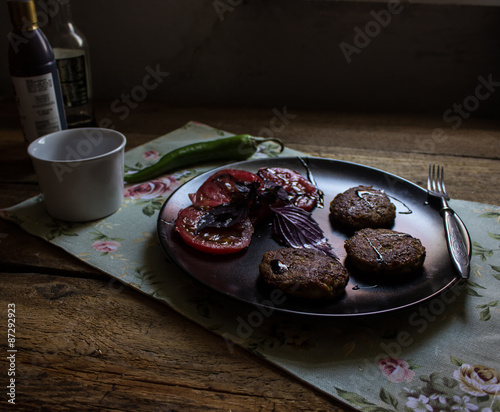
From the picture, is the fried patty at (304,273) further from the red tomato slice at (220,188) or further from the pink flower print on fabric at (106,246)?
the pink flower print on fabric at (106,246)

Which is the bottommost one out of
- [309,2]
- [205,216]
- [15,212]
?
[15,212]

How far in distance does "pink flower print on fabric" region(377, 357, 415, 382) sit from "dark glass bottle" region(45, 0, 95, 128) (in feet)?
4.20

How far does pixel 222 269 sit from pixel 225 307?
8cm

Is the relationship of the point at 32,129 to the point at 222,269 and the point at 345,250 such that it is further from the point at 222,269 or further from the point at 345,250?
the point at 345,250

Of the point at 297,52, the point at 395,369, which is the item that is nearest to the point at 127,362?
the point at 395,369

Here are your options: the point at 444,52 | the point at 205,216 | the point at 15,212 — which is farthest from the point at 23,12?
the point at 444,52

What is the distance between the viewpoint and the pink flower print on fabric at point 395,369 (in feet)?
2.52

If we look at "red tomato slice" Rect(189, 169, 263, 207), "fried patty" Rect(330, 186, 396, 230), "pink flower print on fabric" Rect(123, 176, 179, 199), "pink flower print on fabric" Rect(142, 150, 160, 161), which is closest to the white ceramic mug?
"pink flower print on fabric" Rect(123, 176, 179, 199)

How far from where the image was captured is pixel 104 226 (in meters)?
1.18

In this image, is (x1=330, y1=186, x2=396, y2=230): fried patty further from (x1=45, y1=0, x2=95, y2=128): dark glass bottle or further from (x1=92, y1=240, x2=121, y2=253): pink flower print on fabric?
(x1=45, y1=0, x2=95, y2=128): dark glass bottle

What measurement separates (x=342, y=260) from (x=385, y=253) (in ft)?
0.32

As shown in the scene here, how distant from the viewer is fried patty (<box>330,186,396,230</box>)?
1.09m

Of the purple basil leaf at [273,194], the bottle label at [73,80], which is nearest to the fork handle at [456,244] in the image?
the purple basil leaf at [273,194]

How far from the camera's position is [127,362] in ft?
2.64
